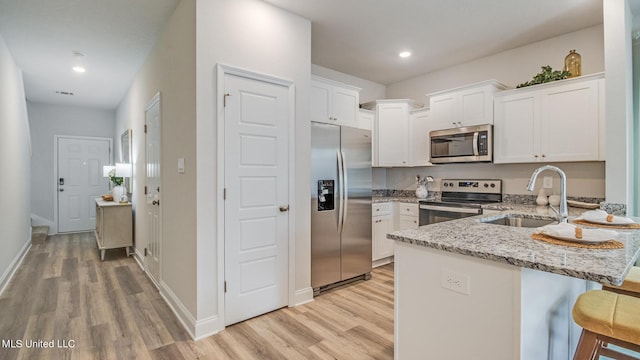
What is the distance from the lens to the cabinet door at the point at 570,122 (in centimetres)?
290

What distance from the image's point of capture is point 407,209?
413cm

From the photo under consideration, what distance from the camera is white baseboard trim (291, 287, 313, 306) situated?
2.84 metres

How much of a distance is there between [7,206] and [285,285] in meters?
3.44

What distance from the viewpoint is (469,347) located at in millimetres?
1283

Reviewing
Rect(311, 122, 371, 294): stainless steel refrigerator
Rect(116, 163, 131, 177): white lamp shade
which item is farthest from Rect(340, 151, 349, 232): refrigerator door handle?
Rect(116, 163, 131, 177): white lamp shade

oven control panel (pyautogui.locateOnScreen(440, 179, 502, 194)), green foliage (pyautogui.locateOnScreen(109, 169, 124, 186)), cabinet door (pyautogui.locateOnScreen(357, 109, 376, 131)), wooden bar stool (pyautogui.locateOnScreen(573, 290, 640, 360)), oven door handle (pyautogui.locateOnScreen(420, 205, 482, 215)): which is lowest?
wooden bar stool (pyautogui.locateOnScreen(573, 290, 640, 360))

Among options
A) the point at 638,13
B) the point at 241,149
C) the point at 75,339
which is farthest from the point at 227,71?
the point at 638,13

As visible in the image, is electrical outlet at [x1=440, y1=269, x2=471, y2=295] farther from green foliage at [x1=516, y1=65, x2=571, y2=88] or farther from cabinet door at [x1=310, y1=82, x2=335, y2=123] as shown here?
green foliage at [x1=516, y1=65, x2=571, y2=88]

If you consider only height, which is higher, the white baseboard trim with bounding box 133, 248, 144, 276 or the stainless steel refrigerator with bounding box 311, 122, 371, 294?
the stainless steel refrigerator with bounding box 311, 122, 371, 294

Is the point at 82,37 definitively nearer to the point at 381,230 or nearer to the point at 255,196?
the point at 255,196

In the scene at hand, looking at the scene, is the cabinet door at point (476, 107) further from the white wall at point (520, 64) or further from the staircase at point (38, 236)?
the staircase at point (38, 236)

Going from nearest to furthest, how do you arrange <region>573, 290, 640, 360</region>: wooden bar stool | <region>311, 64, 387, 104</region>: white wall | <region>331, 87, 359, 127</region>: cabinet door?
<region>573, 290, 640, 360</region>: wooden bar stool < <region>331, 87, 359, 127</region>: cabinet door < <region>311, 64, 387, 104</region>: white wall

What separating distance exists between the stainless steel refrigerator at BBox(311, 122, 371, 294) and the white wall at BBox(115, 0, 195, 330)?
3.73 feet

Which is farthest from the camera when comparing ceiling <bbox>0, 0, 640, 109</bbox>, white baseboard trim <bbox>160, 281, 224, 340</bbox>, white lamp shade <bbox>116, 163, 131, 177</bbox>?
white lamp shade <bbox>116, 163, 131, 177</bbox>
